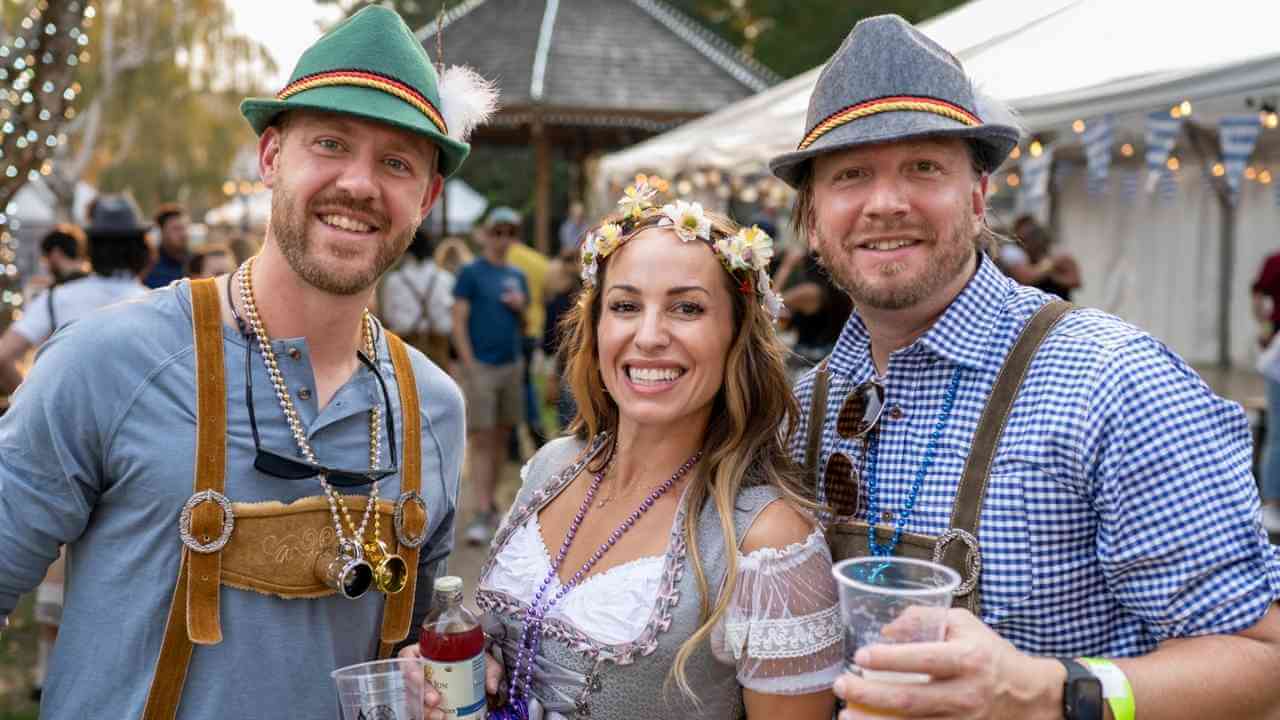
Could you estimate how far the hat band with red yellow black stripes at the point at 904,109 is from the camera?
204 centimetres

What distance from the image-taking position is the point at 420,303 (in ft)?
27.7

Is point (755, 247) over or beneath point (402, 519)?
over

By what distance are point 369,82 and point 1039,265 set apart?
6.59m

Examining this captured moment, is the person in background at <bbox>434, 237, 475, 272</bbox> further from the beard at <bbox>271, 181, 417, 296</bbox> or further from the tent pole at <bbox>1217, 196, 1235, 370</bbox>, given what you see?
the tent pole at <bbox>1217, 196, 1235, 370</bbox>

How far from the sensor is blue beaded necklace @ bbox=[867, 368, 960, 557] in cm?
197

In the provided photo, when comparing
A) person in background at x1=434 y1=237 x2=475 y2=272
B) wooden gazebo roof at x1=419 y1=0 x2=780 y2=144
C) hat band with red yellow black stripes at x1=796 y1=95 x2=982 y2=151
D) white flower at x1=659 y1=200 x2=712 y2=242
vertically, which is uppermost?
wooden gazebo roof at x1=419 y1=0 x2=780 y2=144

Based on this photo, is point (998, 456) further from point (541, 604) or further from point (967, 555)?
point (541, 604)

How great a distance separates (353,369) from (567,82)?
45.1 ft

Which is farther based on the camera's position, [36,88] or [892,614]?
[36,88]

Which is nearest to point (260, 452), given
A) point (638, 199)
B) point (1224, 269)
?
point (638, 199)

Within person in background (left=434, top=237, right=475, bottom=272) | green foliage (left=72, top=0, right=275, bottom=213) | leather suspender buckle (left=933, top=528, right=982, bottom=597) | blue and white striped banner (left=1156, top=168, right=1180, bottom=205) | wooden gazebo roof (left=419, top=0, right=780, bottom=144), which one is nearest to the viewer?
leather suspender buckle (left=933, top=528, right=982, bottom=597)

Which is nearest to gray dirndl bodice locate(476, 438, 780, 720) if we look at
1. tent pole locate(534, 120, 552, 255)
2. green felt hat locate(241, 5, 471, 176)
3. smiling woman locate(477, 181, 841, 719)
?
smiling woman locate(477, 181, 841, 719)

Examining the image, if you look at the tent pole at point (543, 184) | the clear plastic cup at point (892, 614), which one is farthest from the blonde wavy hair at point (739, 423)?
the tent pole at point (543, 184)

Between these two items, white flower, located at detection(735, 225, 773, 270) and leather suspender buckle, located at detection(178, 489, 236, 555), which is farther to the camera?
white flower, located at detection(735, 225, 773, 270)
